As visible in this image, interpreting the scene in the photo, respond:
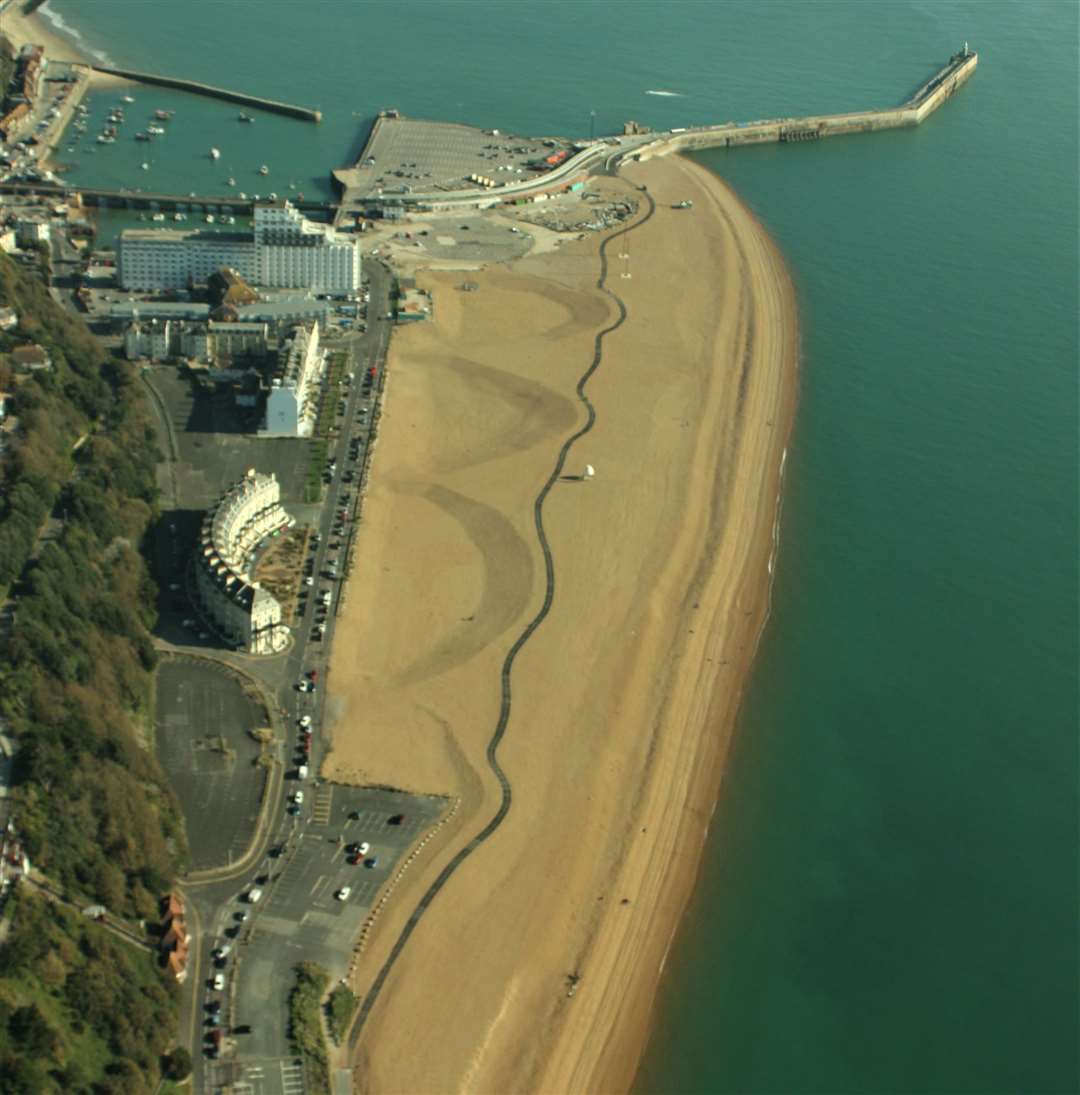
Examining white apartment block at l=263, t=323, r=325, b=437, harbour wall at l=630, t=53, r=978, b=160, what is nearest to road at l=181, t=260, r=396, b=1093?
white apartment block at l=263, t=323, r=325, b=437

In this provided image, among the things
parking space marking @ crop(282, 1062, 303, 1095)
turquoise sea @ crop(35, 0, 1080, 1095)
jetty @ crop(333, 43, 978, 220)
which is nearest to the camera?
parking space marking @ crop(282, 1062, 303, 1095)

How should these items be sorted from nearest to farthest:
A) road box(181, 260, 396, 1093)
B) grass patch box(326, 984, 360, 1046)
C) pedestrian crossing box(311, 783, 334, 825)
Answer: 1. road box(181, 260, 396, 1093)
2. grass patch box(326, 984, 360, 1046)
3. pedestrian crossing box(311, 783, 334, 825)

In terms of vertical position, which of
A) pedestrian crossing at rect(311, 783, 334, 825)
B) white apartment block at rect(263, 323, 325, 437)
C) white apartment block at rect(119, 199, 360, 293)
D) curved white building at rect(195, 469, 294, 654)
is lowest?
pedestrian crossing at rect(311, 783, 334, 825)

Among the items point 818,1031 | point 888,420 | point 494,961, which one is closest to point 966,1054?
point 818,1031

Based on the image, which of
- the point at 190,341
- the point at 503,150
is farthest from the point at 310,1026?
the point at 503,150

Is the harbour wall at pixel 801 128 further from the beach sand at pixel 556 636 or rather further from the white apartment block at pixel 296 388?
the white apartment block at pixel 296 388

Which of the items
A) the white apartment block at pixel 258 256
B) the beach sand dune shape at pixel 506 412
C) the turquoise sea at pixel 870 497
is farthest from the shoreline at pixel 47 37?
the beach sand dune shape at pixel 506 412

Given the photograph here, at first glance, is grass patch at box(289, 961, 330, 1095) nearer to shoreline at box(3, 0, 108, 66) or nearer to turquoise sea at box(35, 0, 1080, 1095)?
turquoise sea at box(35, 0, 1080, 1095)

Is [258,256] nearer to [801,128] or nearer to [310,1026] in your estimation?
[310,1026]
